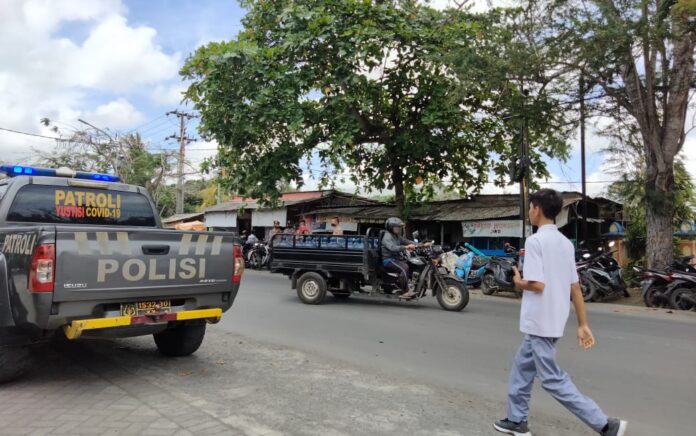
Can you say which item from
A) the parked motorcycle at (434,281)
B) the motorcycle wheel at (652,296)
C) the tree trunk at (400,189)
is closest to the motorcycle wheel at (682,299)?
the motorcycle wheel at (652,296)

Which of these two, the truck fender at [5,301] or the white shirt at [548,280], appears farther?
the truck fender at [5,301]

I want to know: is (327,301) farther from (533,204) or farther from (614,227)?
(614,227)

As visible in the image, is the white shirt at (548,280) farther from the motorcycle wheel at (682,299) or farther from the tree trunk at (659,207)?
the tree trunk at (659,207)

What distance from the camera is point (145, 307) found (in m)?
4.67

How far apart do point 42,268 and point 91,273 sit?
1.17 feet

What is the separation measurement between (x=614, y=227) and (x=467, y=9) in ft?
32.5

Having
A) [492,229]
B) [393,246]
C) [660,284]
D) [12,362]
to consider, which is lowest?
[12,362]

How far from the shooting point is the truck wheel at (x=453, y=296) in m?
9.66

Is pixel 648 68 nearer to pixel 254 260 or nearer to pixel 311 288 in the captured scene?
pixel 311 288

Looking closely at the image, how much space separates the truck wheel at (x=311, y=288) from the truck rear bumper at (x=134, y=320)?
5145mm

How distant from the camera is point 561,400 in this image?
3.53 metres

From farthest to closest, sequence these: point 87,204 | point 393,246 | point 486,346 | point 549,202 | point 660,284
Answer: point 660,284, point 393,246, point 486,346, point 87,204, point 549,202

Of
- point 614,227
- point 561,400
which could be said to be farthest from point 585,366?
point 614,227

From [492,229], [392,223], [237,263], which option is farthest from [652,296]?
[237,263]
